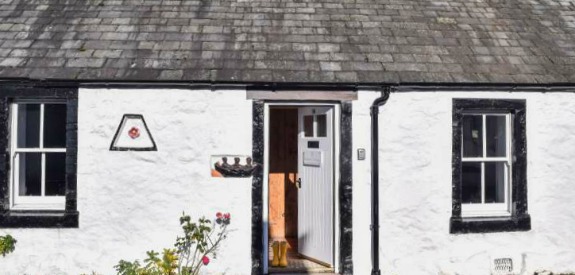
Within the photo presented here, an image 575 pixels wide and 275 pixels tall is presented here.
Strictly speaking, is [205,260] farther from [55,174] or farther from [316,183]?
[55,174]

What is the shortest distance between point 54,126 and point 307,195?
157 inches

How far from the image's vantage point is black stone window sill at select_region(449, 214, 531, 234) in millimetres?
7840

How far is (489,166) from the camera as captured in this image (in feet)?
27.5

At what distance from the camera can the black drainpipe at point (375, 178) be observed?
7.67 m

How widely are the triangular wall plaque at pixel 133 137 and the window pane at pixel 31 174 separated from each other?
4.12 feet

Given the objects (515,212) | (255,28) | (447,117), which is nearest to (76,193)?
(255,28)

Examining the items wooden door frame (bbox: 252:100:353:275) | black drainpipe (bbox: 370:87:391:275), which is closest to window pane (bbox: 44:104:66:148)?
wooden door frame (bbox: 252:100:353:275)

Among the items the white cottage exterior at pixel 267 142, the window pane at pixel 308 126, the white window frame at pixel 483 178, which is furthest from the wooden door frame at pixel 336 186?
the white window frame at pixel 483 178

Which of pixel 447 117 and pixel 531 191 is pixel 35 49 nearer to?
pixel 447 117

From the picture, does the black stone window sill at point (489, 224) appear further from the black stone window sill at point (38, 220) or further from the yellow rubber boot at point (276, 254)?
the black stone window sill at point (38, 220)

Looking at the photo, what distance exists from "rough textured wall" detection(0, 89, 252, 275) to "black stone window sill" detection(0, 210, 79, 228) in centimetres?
9

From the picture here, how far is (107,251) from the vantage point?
7.45 m

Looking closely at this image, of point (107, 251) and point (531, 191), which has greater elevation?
point (531, 191)

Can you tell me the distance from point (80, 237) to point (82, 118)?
169cm
